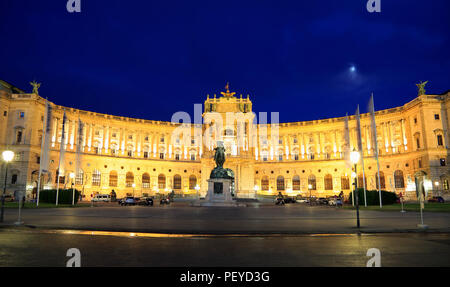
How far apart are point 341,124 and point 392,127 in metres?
13.1

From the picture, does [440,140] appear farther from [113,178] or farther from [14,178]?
[14,178]

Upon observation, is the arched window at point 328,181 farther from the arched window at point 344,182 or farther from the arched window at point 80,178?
the arched window at point 80,178

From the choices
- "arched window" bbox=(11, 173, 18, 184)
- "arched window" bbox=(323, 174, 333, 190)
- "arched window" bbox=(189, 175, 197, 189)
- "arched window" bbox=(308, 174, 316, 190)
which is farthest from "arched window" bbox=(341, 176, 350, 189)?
"arched window" bbox=(11, 173, 18, 184)

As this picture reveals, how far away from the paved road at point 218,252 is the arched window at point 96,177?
74442 millimetres

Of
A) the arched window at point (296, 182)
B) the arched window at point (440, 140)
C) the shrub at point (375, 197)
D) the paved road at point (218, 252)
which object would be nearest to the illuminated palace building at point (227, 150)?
the arched window at point (296, 182)

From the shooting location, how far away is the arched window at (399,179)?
74.3 metres

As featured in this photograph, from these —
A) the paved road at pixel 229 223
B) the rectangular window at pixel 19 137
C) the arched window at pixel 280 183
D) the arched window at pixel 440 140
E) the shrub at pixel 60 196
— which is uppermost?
the rectangular window at pixel 19 137

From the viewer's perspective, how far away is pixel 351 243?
1087 cm

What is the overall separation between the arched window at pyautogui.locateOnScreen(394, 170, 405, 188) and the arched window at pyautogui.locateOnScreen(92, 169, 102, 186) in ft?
253

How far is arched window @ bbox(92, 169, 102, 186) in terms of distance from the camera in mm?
80562

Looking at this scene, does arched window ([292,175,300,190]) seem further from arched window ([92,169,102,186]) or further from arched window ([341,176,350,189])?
arched window ([92,169,102,186])

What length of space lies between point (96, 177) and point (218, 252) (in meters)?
80.3
